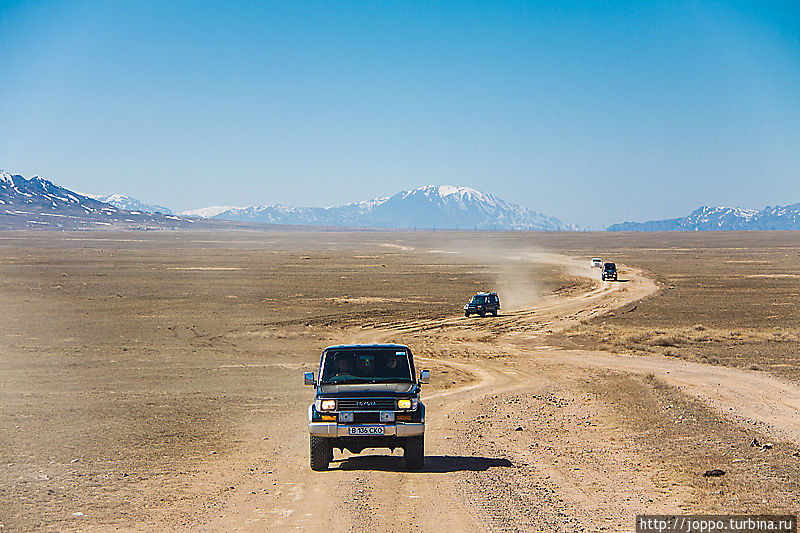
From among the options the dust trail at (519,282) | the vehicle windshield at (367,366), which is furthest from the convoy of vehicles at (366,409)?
the dust trail at (519,282)

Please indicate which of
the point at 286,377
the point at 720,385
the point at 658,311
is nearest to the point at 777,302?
the point at 658,311

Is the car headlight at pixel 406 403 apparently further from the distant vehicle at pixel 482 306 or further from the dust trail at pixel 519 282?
the dust trail at pixel 519 282

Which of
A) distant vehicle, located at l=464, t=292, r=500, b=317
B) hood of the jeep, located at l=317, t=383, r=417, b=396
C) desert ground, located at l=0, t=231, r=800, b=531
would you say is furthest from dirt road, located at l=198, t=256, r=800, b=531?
distant vehicle, located at l=464, t=292, r=500, b=317

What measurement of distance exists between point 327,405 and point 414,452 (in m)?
1.82

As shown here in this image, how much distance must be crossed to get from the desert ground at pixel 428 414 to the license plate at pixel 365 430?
2.65ft

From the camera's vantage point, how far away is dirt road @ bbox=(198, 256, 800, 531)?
38.7ft

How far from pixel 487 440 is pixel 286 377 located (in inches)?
518

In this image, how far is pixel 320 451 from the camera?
14.6 meters

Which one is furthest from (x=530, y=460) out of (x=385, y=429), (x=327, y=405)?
(x=327, y=405)

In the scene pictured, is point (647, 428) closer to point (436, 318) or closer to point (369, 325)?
point (369, 325)

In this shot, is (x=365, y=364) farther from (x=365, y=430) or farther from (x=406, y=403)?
(x=365, y=430)

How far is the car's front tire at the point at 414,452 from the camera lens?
14.4 meters

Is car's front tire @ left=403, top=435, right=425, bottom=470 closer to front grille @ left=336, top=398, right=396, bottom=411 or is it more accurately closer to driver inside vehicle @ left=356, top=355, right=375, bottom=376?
front grille @ left=336, top=398, right=396, bottom=411

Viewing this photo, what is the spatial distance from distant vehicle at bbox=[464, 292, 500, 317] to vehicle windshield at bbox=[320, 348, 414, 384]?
3705 centimetres
